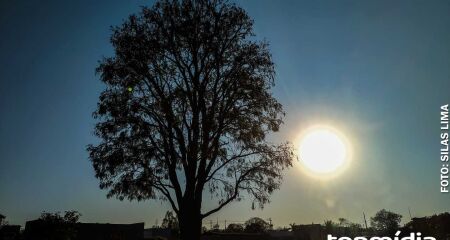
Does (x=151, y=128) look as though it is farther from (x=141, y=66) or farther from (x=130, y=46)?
(x=130, y=46)

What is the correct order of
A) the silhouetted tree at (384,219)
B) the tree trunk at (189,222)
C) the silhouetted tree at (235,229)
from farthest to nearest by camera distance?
the silhouetted tree at (384,219) → the silhouetted tree at (235,229) → the tree trunk at (189,222)

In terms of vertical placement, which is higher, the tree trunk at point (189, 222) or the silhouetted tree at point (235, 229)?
the tree trunk at point (189, 222)

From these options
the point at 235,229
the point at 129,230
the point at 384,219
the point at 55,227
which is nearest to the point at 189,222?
the point at 55,227

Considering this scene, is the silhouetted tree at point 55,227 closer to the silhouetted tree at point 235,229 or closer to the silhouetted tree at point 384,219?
the silhouetted tree at point 235,229

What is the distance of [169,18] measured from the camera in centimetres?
1736

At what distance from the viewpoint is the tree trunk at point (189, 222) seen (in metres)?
14.8

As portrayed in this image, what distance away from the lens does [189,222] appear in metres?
14.9

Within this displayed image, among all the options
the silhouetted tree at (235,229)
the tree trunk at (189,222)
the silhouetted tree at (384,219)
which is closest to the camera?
the tree trunk at (189,222)

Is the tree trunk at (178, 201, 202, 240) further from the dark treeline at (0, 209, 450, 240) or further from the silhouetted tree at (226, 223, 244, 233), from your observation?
the silhouetted tree at (226, 223, 244, 233)

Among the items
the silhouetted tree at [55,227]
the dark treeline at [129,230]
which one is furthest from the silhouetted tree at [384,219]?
the silhouetted tree at [55,227]

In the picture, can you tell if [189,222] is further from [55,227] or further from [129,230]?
[129,230]

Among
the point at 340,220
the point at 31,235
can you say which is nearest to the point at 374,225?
the point at 340,220

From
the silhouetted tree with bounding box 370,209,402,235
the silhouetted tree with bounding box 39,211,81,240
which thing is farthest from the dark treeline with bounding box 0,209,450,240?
the silhouetted tree with bounding box 370,209,402,235

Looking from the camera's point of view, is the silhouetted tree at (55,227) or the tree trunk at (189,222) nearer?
the tree trunk at (189,222)
